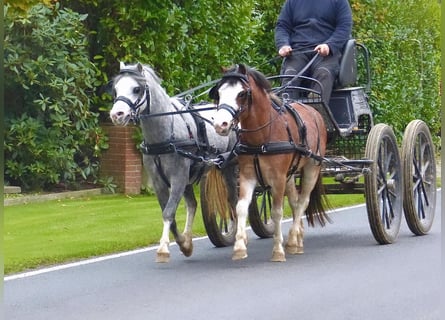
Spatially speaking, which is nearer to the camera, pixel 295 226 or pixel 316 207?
pixel 295 226

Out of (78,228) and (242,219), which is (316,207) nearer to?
(242,219)

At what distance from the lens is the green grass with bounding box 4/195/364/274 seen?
12.5 meters

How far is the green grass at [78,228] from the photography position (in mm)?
12547

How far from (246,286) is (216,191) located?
7.16ft

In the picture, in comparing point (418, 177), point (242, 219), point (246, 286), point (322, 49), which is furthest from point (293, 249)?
point (418, 177)

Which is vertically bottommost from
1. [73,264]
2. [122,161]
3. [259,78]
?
[73,264]

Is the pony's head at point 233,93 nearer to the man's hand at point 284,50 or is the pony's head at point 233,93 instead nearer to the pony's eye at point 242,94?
the pony's eye at point 242,94

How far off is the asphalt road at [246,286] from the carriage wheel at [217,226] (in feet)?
0.48

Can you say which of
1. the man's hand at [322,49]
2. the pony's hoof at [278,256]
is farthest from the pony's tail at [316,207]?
the pony's hoof at [278,256]

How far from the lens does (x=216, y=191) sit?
12422mm

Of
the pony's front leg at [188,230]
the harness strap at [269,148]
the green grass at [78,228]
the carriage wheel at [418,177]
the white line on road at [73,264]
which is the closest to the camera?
the white line on road at [73,264]

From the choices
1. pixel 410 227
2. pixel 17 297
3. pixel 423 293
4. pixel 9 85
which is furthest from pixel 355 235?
pixel 9 85

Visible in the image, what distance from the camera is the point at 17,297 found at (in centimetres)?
1003

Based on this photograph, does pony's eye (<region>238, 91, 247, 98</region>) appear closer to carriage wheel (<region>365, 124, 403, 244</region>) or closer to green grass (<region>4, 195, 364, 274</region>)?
carriage wheel (<region>365, 124, 403, 244</region>)
